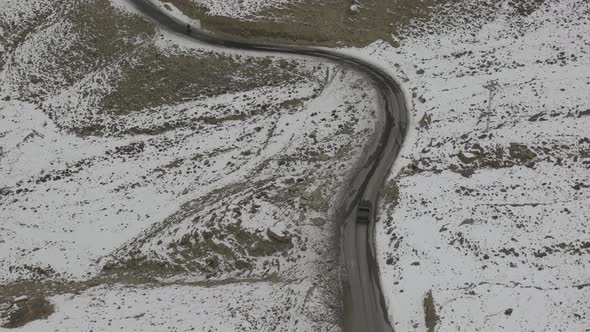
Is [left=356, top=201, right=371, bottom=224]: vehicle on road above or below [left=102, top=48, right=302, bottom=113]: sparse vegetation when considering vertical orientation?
below

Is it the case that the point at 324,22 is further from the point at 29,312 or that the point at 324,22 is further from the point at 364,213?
the point at 29,312

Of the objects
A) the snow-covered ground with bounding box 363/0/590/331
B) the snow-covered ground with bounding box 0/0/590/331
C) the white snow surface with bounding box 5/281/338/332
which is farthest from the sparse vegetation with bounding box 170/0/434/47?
the white snow surface with bounding box 5/281/338/332

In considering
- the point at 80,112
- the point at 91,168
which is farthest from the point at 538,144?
the point at 80,112

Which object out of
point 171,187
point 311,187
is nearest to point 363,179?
point 311,187

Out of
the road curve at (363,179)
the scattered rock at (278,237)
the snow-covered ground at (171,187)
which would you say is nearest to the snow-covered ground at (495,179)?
the road curve at (363,179)

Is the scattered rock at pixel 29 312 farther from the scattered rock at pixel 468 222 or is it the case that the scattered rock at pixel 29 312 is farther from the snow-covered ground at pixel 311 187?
the scattered rock at pixel 468 222

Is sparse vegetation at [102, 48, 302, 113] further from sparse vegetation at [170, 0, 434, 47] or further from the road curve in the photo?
sparse vegetation at [170, 0, 434, 47]

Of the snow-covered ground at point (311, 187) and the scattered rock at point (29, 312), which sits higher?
the snow-covered ground at point (311, 187)
